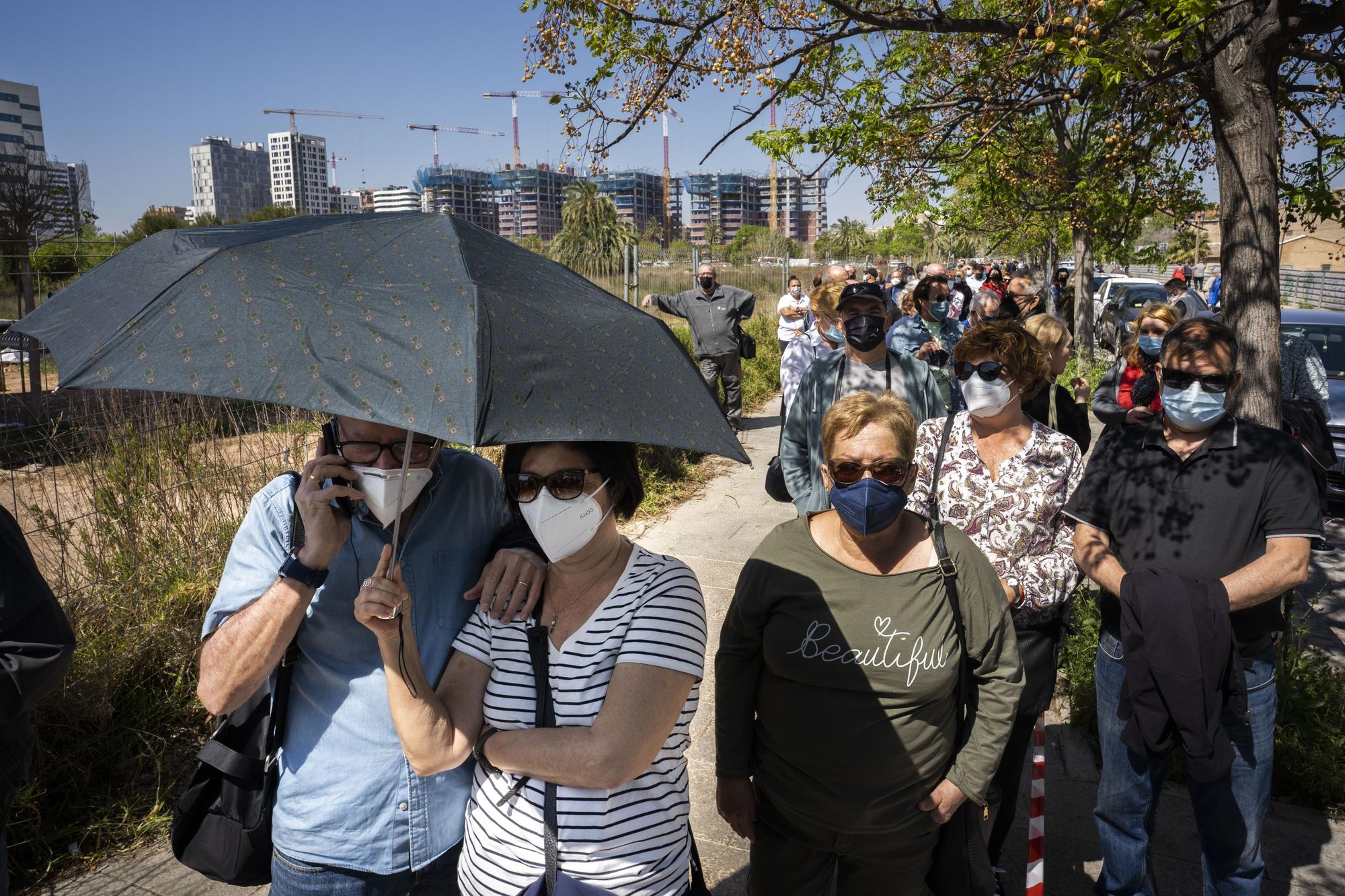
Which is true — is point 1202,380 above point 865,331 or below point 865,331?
below

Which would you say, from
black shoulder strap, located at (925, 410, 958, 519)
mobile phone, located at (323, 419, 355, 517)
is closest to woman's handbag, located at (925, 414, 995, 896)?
black shoulder strap, located at (925, 410, 958, 519)

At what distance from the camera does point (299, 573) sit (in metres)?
1.76

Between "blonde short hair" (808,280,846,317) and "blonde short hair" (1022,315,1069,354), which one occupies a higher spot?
"blonde short hair" (808,280,846,317)

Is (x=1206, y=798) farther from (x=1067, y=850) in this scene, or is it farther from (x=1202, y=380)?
(x=1202, y=380)

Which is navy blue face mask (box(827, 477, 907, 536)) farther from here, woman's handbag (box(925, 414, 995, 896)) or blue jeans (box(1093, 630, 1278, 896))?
blue jeans (box(1093, 630, 1278, 896))

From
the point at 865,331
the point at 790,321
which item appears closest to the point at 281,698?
the point at 865,331

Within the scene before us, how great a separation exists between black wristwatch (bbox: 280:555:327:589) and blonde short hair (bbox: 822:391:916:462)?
54.2 inches

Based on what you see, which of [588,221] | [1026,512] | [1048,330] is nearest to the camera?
[1026,512]

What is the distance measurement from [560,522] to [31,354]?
4146mm

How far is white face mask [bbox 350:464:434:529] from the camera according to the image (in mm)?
1790

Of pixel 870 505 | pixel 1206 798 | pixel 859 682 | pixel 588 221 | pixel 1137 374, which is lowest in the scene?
pixel 1206 798

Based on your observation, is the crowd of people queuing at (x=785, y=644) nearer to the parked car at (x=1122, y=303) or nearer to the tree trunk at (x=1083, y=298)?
the tree trunk at (x=1083, y=298)

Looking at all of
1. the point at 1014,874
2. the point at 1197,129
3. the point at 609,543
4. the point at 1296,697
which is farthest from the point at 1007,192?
the point at 609,543

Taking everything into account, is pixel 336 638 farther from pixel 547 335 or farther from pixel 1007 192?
pixel 1007 192
